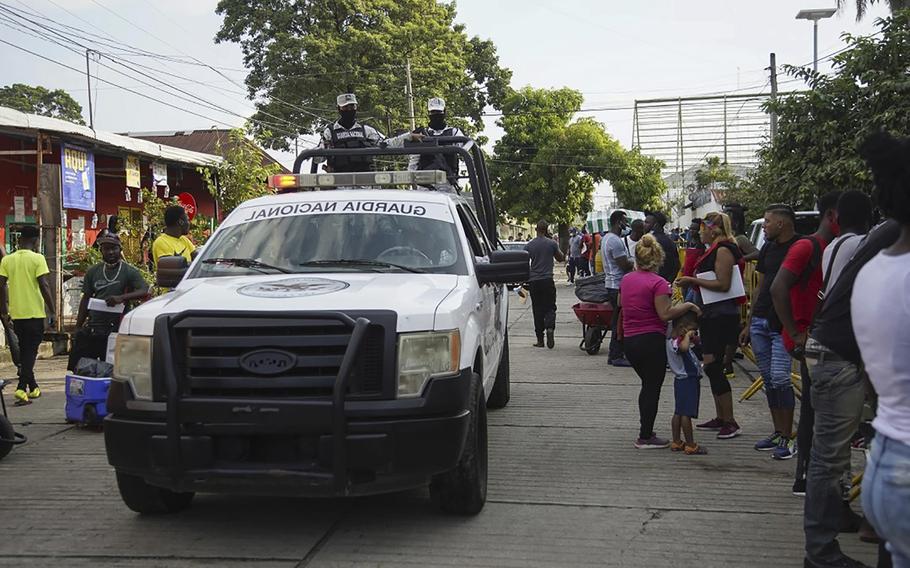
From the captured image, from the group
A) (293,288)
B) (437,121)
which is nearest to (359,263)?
(293,288)

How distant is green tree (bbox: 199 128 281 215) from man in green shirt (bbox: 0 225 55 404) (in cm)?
615

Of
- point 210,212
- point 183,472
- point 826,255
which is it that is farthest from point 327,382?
point 210,212

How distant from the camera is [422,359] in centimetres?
462

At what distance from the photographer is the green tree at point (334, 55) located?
33.3 m

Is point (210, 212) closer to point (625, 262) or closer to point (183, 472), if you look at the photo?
point (625, 262)

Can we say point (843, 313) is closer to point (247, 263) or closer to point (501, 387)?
point (247, 263)

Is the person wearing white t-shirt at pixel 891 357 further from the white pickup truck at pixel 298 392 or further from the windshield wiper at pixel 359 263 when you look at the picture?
the windshield wiper at pixel 359 263

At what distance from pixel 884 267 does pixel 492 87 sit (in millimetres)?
39916

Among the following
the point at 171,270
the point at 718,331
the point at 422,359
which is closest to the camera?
the point at 422,359

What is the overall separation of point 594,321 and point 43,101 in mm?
74233

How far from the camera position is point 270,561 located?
178 inches

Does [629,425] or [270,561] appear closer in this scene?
[270,561]

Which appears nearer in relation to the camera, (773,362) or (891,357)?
(891,357)

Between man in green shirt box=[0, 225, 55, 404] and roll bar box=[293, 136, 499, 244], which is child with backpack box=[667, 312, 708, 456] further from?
man in green shirt box=[0, 225, 55, 404]
